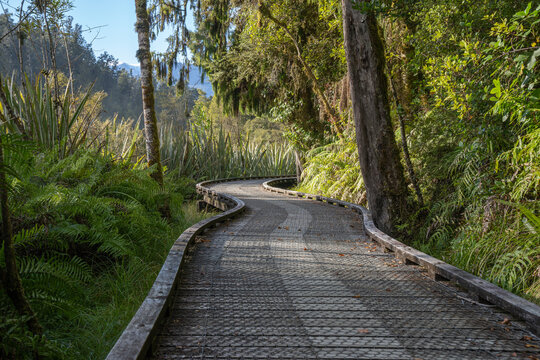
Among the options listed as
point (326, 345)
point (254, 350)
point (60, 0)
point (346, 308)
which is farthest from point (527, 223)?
point (60, 0)

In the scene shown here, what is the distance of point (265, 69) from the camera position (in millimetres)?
15609

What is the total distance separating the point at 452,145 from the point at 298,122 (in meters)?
9.50

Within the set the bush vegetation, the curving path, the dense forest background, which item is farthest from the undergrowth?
the bush vegetation

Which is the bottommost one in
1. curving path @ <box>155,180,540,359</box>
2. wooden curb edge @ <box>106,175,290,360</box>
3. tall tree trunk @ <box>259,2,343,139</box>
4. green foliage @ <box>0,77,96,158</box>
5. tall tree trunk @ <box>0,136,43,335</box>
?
curving path @ <box>155,180,540,359</box>

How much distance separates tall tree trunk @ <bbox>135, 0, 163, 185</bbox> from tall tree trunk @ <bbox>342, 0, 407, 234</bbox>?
12.2 feet

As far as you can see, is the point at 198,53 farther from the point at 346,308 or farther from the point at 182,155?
the point at 346,308

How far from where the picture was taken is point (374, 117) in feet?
21.0

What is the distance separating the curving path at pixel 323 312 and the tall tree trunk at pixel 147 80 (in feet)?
12.2

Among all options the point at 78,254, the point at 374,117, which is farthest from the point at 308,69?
the point at 78,254

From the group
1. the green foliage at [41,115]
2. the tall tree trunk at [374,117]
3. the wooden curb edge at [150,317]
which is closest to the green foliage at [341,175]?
the tall tree trunk at [374,117]

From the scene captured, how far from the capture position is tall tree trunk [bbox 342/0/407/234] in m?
6.33

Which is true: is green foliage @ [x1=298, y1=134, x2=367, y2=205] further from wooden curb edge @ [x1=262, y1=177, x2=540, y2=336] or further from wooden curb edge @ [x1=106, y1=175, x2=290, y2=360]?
wooden curb edge @ [x1=106, y1=175, x2=290, y2=360]

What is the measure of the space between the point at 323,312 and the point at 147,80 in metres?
6.39

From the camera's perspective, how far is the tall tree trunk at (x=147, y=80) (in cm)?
772
